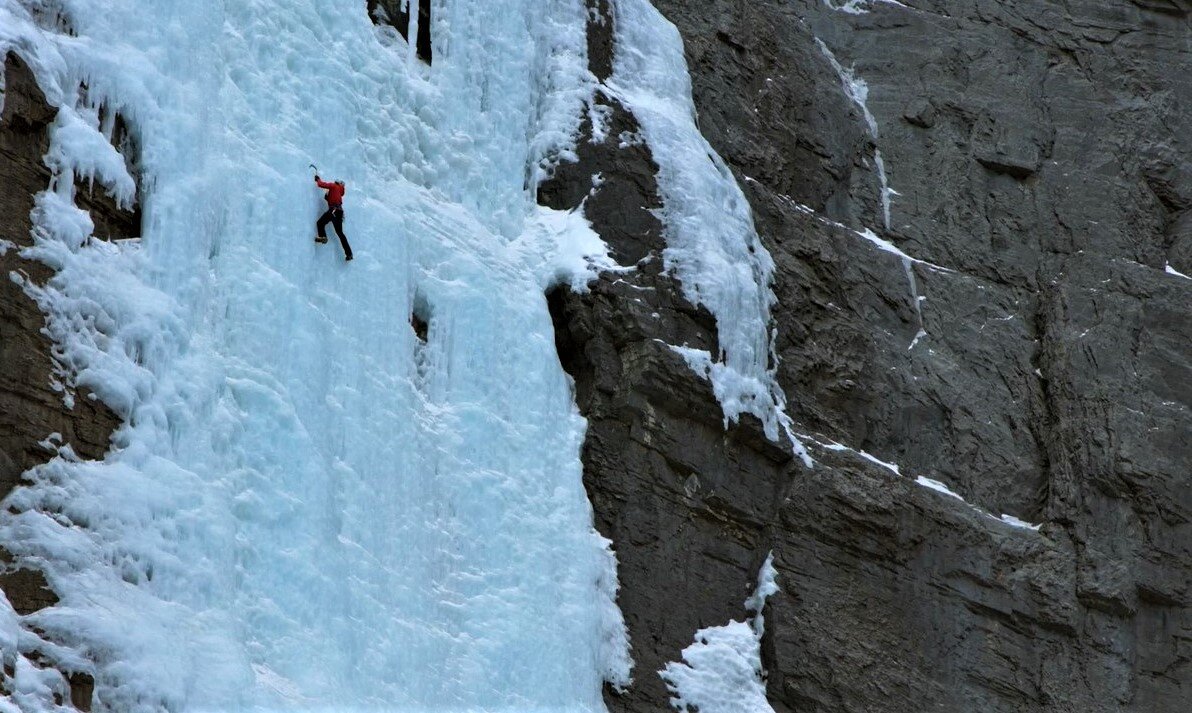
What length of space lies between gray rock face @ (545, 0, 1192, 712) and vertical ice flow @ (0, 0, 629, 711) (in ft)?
2.84

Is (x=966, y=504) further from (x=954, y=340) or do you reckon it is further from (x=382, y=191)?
(x=382, y=191)

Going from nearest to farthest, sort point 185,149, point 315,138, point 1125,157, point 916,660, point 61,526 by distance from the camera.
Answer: point 61,526
point 185,149
point 315,138
point 916,660
point 1125,157

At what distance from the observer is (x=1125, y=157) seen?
2325 cm

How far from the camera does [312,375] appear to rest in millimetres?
15953

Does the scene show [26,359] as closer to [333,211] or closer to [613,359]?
[333,211]

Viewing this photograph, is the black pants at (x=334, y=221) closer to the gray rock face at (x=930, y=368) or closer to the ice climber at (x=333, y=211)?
the ice climber at (x=333, y=211)

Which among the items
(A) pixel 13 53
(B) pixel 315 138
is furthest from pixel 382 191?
(A) pixel 13 53

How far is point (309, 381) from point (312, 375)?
78 millimetres

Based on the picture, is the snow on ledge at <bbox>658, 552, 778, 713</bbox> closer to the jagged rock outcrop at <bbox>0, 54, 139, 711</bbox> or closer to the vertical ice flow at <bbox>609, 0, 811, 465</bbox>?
the vertical ice flow at <bbox>609, 0, 811, 465</bbox>

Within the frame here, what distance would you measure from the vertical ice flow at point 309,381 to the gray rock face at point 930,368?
0.86 meters

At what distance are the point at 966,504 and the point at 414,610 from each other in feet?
23.5

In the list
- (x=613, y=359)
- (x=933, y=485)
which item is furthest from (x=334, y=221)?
(x=933, y=485)

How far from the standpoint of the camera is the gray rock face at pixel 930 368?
18.5 metres

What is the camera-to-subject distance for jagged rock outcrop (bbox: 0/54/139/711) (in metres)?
13.5
